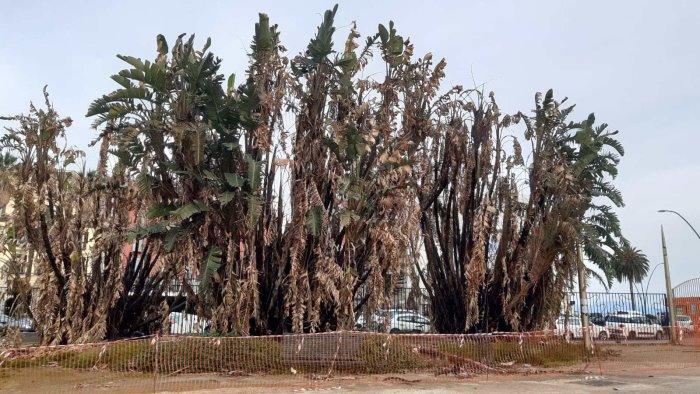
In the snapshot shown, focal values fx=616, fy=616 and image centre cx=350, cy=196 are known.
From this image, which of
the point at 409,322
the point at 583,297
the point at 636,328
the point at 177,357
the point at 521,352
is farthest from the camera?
the point at 636,328

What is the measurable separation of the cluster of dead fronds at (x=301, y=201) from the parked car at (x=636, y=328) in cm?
930

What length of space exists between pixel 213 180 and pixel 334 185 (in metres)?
3.09

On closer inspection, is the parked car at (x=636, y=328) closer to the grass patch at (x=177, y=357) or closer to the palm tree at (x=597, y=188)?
the palm tree at (x=597, y=188)

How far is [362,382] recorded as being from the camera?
1300 cm

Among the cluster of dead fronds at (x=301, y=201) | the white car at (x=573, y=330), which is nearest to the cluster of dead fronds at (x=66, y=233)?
the cluster of dead fronds at (x=301, y=201)

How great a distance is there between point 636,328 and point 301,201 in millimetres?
19457

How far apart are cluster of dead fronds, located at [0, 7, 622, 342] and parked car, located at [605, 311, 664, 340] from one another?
30.5 ft

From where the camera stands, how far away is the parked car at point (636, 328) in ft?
87.1

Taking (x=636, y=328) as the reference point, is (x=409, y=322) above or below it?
above

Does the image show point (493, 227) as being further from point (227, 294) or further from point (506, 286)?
point (227, 294)

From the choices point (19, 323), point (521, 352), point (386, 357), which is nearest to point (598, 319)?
point (521, 352)

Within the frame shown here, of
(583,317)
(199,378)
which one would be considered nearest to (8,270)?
(199,378)

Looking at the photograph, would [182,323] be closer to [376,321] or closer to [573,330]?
[376,321]

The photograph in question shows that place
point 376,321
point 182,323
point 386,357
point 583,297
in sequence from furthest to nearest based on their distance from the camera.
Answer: point 182,323 → point 583,297 → point 376,321 → point 386,357
